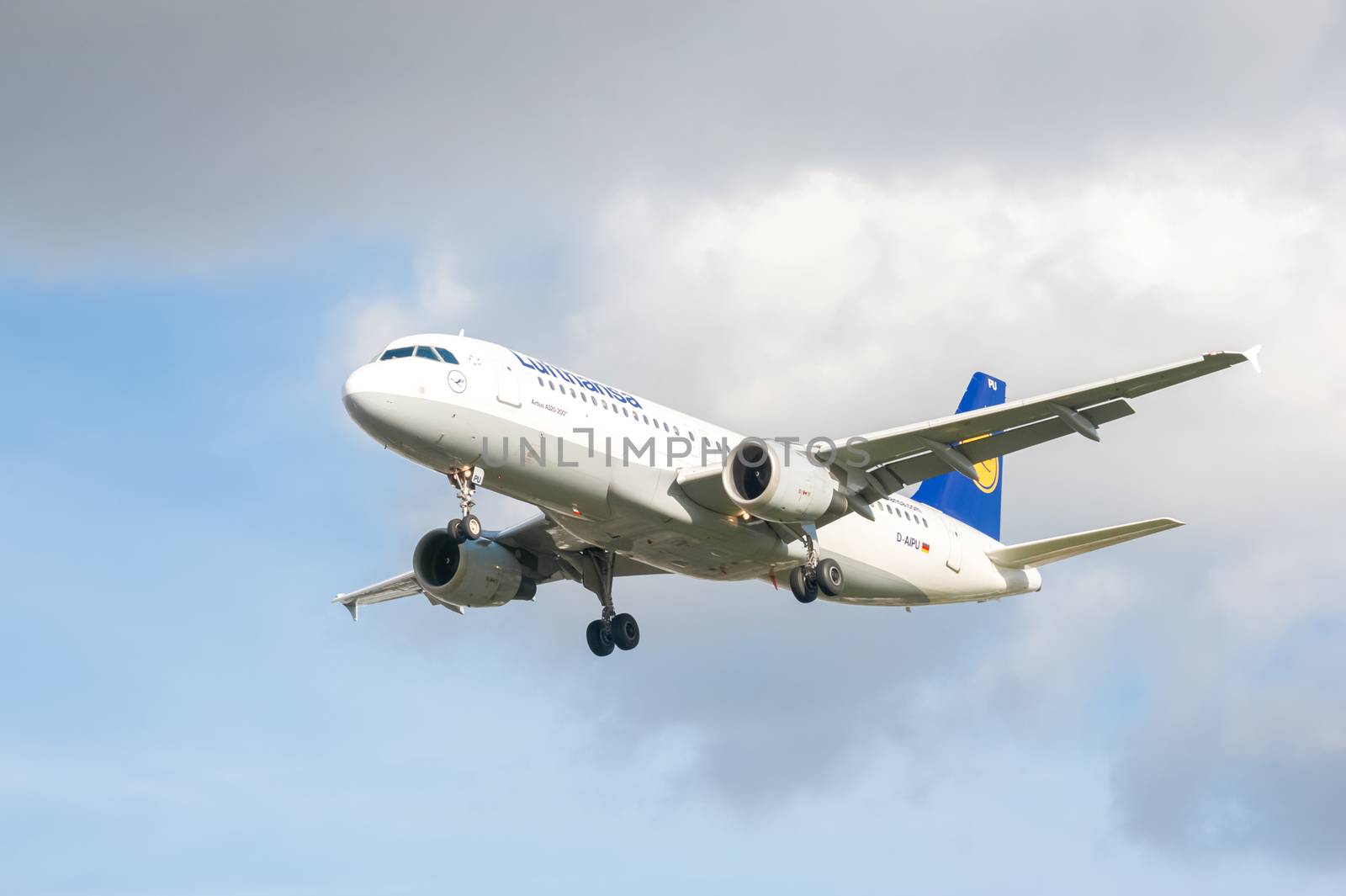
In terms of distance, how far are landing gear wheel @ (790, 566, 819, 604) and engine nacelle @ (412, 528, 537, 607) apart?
25.5 feet

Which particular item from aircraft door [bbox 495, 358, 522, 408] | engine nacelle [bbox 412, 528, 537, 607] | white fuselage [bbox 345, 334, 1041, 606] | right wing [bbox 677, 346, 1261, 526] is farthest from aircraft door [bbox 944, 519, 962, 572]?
aircraft door [bbox 495, 358, 522, 408]

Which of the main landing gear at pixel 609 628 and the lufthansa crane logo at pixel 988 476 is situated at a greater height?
the lufthansa crane logo at pixel 988 476

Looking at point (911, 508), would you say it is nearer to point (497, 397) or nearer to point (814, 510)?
point (814, 510)

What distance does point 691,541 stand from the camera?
3659 centimetres

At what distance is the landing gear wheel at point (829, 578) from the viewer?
37.5 m

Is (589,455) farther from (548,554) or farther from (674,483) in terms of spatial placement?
(548,554)

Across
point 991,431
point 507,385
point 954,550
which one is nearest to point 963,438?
point 991,431

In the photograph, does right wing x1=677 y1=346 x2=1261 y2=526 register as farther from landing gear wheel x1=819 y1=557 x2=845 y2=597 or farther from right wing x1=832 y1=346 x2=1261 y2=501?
landing gear wheel x1=819 y1=557 x2=845 y2=597

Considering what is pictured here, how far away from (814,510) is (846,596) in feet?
17.5

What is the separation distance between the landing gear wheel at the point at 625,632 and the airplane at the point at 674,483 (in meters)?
0.04

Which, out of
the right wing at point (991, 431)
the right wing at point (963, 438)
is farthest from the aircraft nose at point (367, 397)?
the right wing at point (991, 431)

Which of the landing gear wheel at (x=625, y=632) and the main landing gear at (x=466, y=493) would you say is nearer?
the main landing gear at (x=466, y=493)

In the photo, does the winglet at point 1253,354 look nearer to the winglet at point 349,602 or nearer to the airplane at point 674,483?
the airplane at point 674,483

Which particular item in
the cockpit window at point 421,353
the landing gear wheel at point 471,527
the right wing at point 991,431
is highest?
the cockpit window at point 421,353
